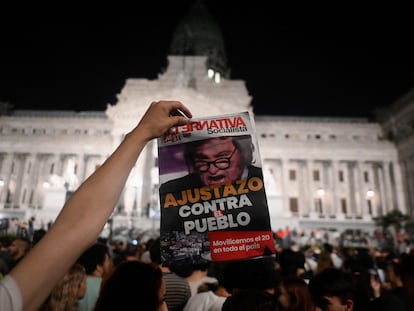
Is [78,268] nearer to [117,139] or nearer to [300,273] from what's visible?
[300,273]

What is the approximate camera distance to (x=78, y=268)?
12.4 feet

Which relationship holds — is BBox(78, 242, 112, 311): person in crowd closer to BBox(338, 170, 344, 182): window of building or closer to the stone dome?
BBox(338, 170, 344, 182): window of building

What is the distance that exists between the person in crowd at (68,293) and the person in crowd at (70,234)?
1976mm

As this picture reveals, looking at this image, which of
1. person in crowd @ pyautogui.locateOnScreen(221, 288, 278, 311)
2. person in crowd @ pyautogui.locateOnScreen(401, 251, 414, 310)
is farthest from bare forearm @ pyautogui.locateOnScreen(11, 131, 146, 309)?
person in crowd @ pyautogui.locateOnScreen(401, 251, 414, 310)

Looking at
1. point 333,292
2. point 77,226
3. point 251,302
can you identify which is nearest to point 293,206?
point 333,292

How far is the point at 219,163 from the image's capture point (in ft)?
9.04

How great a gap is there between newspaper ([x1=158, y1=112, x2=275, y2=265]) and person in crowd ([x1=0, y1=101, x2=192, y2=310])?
0.76m

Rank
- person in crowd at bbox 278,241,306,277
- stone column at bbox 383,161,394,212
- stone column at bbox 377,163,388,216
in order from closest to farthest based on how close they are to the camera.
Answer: person in crowd at bbox 278,241,306,277
stone column at bbox 383,161,394,212
stone column at bbox 377,163,388,216

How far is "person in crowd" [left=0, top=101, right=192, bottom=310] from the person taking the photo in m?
1.35

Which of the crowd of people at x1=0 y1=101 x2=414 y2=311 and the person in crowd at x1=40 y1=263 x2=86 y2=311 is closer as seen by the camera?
the crowd of people at x1=0 y1=101 x2=414 y2=311

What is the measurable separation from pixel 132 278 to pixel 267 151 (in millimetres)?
51366

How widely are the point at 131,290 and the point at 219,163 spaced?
1128mm

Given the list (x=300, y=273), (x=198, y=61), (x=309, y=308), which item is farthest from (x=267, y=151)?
(x=309, y=308)

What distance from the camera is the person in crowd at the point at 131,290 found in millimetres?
2175
